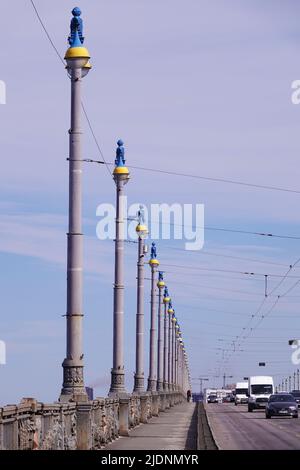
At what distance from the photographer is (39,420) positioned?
2103 cm

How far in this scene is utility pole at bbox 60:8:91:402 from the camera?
86.3 feet

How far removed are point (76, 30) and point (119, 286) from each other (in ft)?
44.9

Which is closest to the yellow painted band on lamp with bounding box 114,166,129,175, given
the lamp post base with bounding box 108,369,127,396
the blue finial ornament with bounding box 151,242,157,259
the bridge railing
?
the lamp post base with bounding box 108,369,127,396

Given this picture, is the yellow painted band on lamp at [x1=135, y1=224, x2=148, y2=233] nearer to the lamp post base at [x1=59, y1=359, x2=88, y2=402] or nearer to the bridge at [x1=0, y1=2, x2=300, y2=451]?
the bridge at [x1=0, y1=2, x2=300, y2=451]

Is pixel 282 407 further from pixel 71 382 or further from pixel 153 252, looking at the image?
pixel 71 382

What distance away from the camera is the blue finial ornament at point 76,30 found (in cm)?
2720

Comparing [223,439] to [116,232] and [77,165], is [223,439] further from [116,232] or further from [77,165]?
[77,165]

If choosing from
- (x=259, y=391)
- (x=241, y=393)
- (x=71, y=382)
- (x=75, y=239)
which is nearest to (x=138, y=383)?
(x=71, y=382)

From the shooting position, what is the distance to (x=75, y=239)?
26.5 metres

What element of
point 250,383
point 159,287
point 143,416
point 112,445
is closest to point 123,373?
point 112,445

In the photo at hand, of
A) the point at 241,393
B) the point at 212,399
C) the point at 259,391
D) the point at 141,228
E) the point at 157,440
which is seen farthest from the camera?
the point at 212,399

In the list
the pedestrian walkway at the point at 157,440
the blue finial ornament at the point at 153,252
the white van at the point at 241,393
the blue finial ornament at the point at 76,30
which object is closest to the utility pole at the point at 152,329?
the blue finial ornament at the point at 153,252

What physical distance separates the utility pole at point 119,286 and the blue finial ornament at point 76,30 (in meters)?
10.7

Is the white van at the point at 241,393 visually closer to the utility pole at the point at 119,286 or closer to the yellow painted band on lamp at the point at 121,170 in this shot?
the utility pole at the point at 119,286
